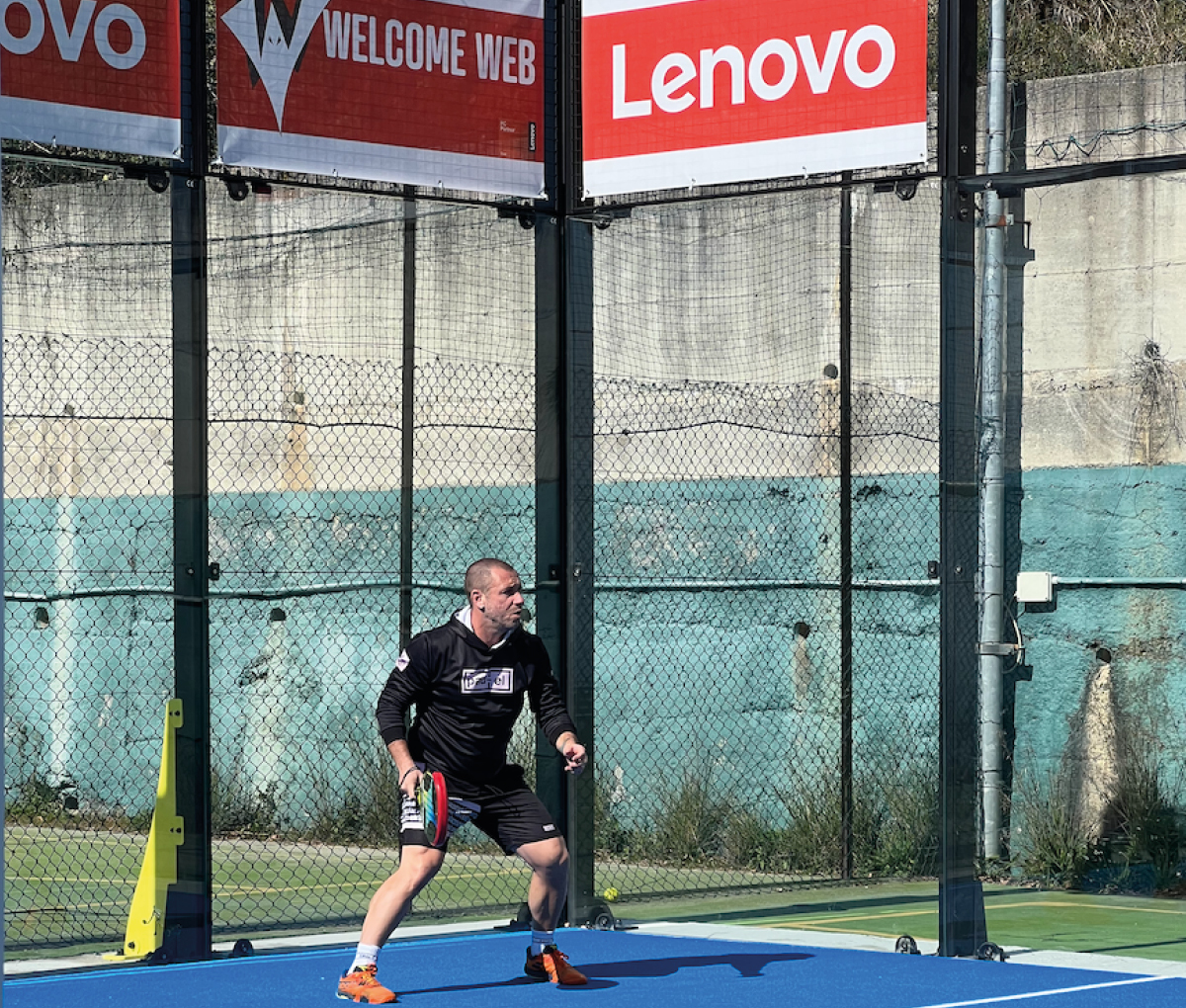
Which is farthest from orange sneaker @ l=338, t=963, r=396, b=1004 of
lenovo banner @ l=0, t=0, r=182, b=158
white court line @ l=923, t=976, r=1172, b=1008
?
lenovo banner @ l=0, t=0, r=182, b=158

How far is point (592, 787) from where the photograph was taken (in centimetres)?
899

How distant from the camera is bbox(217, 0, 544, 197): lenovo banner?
809 centimetres

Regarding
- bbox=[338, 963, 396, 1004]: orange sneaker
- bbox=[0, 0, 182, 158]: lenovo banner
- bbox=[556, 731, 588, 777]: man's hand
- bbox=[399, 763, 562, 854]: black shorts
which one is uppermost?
bbox=[0, 0, 182, 158]: lenovo banner

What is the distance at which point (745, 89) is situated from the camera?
8.59 meters

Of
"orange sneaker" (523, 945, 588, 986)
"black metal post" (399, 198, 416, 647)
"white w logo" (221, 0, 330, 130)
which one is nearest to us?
"orange sneaker" (523, 945, 588, 986)

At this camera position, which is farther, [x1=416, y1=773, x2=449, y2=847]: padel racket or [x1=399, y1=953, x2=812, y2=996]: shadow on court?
[x1=399, y1=953, x2=812, y2=996]: shadow on court

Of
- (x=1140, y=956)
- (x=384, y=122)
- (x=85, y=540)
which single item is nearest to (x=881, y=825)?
(x=1140, y=956)

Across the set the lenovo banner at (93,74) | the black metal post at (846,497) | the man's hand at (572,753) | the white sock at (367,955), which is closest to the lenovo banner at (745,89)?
the lenovo banner at (93,74)

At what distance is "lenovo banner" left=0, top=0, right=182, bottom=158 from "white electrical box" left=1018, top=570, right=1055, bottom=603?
5.46m

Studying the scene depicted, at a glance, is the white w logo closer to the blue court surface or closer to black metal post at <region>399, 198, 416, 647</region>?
black metal post at <region>399, 198, 416, 647</region>

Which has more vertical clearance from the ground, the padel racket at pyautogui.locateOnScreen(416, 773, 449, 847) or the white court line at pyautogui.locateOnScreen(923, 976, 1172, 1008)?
the padel racket at pyautogui.locateOnScreen(416, 773, 449, 847)

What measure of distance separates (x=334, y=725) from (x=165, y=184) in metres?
5.90

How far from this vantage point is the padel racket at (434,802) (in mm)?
6918

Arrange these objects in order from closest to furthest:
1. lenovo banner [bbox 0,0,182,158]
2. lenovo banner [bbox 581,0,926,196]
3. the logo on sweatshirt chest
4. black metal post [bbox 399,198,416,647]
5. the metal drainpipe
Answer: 1. the logo on sweatshirt chest
2. lenovo banner [bbox 0,0,182,158]
3. lenovo banner [bbox 581,0,926,196]
4. black metal post [bbox 399,198,416,647]
5. the metal drainpipe
